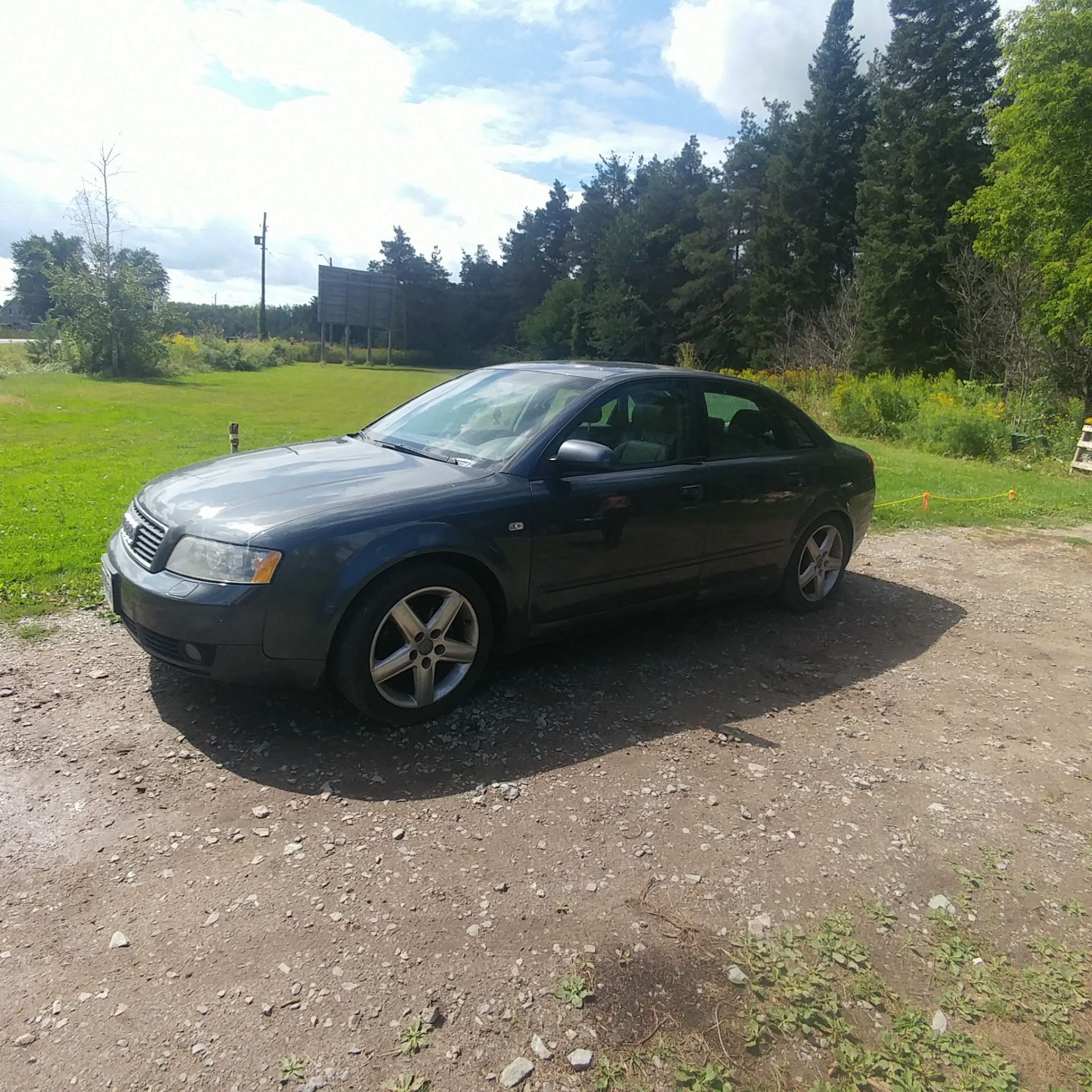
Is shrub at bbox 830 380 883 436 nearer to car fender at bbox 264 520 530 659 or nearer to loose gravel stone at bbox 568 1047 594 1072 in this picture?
car fender at bbox 264 520 530 659

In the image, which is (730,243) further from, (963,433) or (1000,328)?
(963,433)

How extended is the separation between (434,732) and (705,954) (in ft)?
→ 5.39

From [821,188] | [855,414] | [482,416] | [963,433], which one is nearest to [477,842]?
[482,416]

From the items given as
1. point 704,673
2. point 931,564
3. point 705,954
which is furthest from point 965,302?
point 705,954

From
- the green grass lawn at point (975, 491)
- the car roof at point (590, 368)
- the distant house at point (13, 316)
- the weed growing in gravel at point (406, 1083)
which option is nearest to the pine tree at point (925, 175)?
the green grass lawn at point (975, 491)

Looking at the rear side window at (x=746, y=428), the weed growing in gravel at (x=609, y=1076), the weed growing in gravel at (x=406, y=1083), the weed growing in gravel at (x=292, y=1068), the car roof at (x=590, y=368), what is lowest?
the weed growing in gravel at (x=292, y=1068)

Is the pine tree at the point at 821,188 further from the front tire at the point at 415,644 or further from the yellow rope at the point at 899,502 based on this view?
the front tire at the point at 415,644

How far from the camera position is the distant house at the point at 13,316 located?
79.0 m

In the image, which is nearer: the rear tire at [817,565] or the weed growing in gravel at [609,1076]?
the weed growing in gravel at [609,1076]

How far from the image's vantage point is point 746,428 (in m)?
5.21

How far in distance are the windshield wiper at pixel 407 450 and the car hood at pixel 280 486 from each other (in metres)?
0.03

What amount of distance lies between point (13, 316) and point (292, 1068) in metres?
110

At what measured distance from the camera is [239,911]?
2.53 metres

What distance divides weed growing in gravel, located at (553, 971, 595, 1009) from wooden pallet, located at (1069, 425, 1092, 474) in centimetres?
1592
